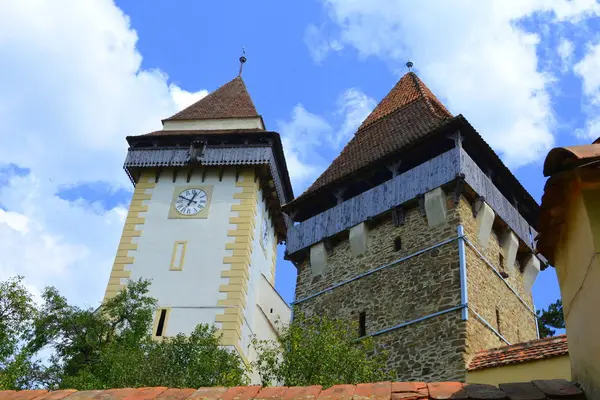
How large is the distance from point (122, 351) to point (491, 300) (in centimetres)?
709

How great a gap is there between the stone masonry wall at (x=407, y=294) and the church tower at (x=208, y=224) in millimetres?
3045

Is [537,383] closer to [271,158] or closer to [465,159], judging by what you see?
[465,159]

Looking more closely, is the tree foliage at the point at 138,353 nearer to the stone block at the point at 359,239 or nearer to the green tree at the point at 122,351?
the green tree at the point at 122,351

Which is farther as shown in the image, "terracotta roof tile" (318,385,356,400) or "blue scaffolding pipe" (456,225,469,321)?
"blue scaffolding pipe" (456,225,469,321)

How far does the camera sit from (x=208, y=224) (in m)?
19.5

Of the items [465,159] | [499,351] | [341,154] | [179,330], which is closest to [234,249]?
[179,330]

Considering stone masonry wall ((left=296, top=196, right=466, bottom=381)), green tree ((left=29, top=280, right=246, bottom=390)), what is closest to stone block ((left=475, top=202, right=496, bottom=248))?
stone masonry wall ((left=296, top=196, right=466, bottom=381))

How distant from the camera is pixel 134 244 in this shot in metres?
19.2

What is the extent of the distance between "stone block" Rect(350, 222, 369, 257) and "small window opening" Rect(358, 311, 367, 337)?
1.52 meters

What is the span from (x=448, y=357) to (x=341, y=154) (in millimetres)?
7920

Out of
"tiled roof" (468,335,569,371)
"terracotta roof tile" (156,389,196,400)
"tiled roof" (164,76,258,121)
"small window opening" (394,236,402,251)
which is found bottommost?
"terracotta roof tile" (156,389,196,400)

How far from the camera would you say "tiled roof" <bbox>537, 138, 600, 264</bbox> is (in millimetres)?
4410

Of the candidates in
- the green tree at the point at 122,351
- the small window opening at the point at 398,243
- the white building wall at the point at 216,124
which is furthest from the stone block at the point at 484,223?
the white building wall at the point at 216,124

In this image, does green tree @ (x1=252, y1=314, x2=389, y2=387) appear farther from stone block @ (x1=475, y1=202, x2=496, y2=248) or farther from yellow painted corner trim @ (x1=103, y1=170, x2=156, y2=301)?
yellow painted corner trim @ (x1=103, y1=170, x2=156, y2=301)
